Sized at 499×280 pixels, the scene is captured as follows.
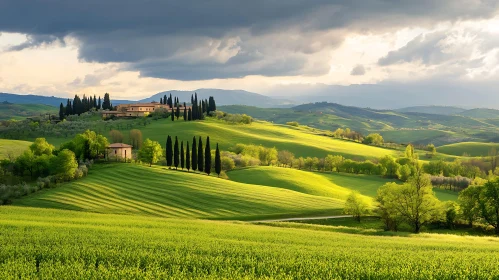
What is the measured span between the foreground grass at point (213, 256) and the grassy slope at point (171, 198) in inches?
880

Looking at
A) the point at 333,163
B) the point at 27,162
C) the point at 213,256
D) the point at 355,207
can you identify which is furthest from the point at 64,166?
the point at 333,163

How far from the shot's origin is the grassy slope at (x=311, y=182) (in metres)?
97.6

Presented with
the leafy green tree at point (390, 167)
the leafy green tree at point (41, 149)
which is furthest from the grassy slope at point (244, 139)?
the leafy green tree at point (41, 149)

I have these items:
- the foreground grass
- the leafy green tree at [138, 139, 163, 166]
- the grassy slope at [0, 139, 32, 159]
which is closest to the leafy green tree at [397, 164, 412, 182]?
the leafy green tree at [138, 139, 163, 166]

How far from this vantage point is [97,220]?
47469mm

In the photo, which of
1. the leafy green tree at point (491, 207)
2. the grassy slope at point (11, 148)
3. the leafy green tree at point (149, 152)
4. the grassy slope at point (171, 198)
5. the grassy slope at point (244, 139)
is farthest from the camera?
the grassy slope at point (244, 139)

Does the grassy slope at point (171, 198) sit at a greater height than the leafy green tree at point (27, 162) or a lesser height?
lesser

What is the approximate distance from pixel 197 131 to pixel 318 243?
134635 millimetres

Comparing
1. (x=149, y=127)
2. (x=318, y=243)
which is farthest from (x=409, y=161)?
(x=318, y=243)

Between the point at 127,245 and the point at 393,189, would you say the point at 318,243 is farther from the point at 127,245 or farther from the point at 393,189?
the point at 393,189

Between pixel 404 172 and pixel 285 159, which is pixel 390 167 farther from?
pixel 285 159

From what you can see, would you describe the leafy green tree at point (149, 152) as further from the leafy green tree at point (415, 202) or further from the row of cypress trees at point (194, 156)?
the leafy green tree at point (415, 202)

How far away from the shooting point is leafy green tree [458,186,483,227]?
6284cm

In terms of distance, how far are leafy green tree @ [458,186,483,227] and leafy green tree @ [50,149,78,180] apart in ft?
234
